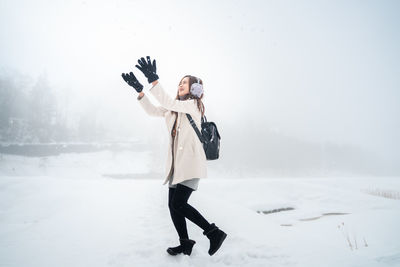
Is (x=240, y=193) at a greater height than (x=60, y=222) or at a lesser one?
lesser

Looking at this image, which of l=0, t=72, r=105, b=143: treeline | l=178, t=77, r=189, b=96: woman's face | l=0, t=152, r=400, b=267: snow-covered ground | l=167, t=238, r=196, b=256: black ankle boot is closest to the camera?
l=167, t=238, r=196, b=256: black ankle boot

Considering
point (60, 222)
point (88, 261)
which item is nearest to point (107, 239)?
point (88, 261)

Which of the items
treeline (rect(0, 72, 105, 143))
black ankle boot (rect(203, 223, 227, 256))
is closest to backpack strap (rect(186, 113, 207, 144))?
black ankle boot (rect(203, 223, 227, 256))

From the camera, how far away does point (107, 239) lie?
9.05 feet

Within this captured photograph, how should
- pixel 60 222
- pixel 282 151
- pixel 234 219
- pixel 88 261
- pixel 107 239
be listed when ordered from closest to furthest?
1. pixel 88 261
2. pixel 107 239
3. pixel 60 222
4. pixel 234 219
5. pixel 282 151

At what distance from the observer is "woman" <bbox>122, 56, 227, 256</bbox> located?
6.75 feet

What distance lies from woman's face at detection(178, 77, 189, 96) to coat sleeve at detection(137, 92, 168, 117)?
0.34 metres

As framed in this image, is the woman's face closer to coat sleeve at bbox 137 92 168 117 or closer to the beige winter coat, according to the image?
the beige winter coat

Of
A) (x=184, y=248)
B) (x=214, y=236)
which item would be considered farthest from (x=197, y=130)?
(x=184, y=248)

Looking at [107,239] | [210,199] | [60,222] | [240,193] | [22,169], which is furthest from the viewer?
[22,169]

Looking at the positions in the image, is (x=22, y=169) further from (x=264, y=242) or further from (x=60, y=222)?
(x=264, y=242)

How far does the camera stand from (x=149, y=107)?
2479 mm

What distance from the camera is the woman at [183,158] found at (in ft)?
6.75

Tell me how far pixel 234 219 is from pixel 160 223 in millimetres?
1378
